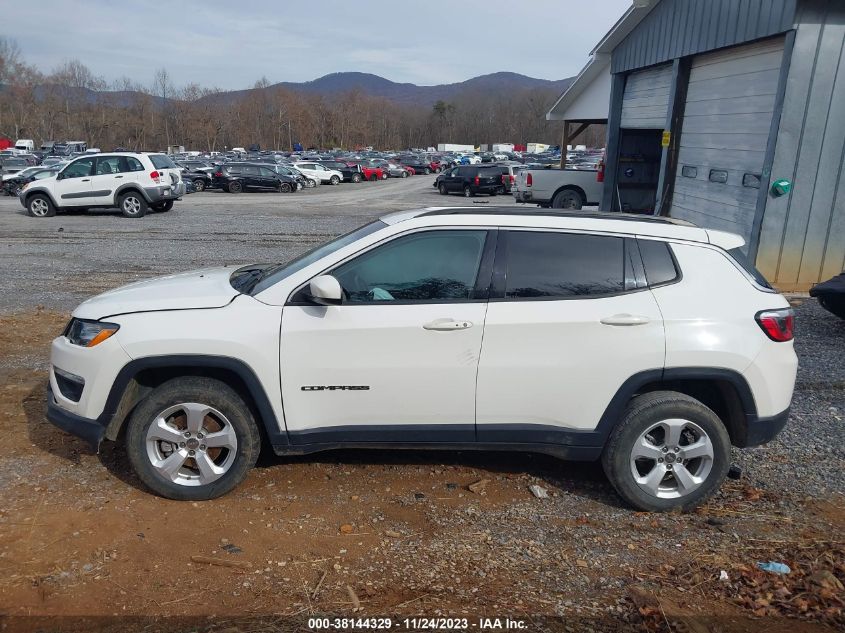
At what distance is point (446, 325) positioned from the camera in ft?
12.0

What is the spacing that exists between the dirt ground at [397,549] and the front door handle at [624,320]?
3.78ft

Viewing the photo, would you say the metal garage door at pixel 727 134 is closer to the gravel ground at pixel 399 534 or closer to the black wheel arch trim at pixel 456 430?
the gravel ground at pixel 399 534

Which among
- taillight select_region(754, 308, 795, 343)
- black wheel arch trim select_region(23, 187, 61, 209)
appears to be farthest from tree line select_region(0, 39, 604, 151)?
taillight select_region(754, 308, 795, 343)

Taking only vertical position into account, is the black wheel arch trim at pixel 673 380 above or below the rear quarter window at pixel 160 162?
below

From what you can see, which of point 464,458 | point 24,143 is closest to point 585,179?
point 464,458

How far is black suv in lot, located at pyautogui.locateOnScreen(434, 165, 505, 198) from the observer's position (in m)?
31.1

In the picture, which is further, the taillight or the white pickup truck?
the white pickup truck

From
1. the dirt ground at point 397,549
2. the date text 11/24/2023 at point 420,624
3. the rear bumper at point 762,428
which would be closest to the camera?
the date text 11/24/2023 at point 420,624

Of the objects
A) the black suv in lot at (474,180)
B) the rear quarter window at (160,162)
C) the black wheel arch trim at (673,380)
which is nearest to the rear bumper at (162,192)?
the rear quarter window at (160,162)

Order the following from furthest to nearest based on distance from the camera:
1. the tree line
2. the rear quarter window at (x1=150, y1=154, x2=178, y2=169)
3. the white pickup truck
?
the tree line
the white pickup truck
the rear quarter window at (x1=150, y1=154, x2=178, y2=169)

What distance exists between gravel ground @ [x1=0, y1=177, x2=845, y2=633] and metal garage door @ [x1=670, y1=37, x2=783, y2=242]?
5750 millimetres

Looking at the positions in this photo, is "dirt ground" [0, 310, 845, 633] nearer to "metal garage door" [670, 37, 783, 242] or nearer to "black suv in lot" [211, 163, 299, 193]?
"metal garage door" [670, 37, 783, 242]

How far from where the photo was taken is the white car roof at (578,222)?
390 centimetres

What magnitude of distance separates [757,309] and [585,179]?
17.5 metres
